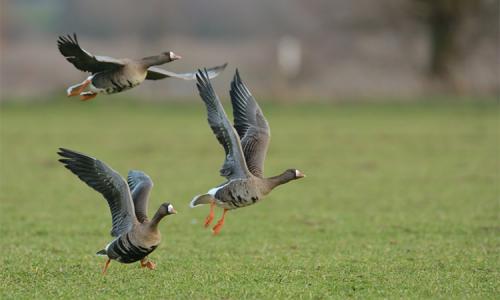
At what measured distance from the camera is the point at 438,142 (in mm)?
23516

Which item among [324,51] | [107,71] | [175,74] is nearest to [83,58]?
[107,71]

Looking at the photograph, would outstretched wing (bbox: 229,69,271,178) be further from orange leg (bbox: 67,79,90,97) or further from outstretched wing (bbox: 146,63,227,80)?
orange leg (bbox: 67,79,90,97)

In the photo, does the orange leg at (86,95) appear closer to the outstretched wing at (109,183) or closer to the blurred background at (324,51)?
the outstretched wing at (109,183)

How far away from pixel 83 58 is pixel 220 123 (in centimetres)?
141

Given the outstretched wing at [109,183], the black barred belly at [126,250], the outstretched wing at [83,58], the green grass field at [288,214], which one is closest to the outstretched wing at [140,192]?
the outstretched wing at [109,183]

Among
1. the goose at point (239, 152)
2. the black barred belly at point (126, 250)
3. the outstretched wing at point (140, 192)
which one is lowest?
the black barred belly at point (126, 250)

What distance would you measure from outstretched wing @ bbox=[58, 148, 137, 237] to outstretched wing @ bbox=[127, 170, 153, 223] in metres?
0.22

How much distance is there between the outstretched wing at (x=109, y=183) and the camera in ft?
27.5

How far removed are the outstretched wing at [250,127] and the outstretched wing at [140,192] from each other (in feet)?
3.32

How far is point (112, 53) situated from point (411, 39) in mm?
14597

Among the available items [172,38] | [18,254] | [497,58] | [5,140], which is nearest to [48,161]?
[5,140]

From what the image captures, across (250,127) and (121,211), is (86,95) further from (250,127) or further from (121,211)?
(250,127)

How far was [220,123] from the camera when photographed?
8547 mm

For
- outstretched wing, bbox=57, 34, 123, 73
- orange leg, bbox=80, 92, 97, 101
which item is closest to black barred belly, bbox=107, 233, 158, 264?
orange leg, bbox=80, 92, 97, 101
